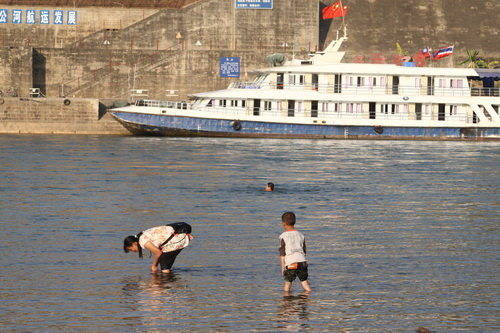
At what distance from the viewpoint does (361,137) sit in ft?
204

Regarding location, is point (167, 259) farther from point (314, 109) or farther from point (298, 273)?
point (314, 109)

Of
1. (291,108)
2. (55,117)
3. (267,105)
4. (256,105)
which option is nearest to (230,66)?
(256,105)

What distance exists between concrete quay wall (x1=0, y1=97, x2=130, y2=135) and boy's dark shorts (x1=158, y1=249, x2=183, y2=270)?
152 feet

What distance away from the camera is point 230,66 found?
6844 cm

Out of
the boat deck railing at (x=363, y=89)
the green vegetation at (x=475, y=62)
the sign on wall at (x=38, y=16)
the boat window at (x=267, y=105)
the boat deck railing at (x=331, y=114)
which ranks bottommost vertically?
the boat deck railing at (x=331, y=114)

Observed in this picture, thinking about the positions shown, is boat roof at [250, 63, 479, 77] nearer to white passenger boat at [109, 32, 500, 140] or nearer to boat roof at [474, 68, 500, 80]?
white passenger boat at [109, 32, 500, 140]

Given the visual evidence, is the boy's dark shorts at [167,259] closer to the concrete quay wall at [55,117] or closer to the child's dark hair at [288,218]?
the child's dark hair at [288,218]

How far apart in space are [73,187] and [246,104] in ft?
96.4

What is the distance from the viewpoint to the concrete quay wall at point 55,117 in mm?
63406

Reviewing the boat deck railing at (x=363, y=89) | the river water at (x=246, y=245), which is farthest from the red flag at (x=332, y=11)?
the river water at (x=246, y=245)

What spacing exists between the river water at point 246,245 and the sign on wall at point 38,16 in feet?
96.4

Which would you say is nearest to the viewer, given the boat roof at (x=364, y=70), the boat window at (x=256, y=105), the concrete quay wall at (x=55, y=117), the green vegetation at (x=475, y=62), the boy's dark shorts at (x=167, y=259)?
the boy's dark shorts at (x=167, y=259)

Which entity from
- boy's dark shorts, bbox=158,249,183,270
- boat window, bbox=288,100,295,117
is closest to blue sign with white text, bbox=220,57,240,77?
boat window, bbox=288,100,295,117

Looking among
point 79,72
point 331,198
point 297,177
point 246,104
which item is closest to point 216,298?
point 331,198
